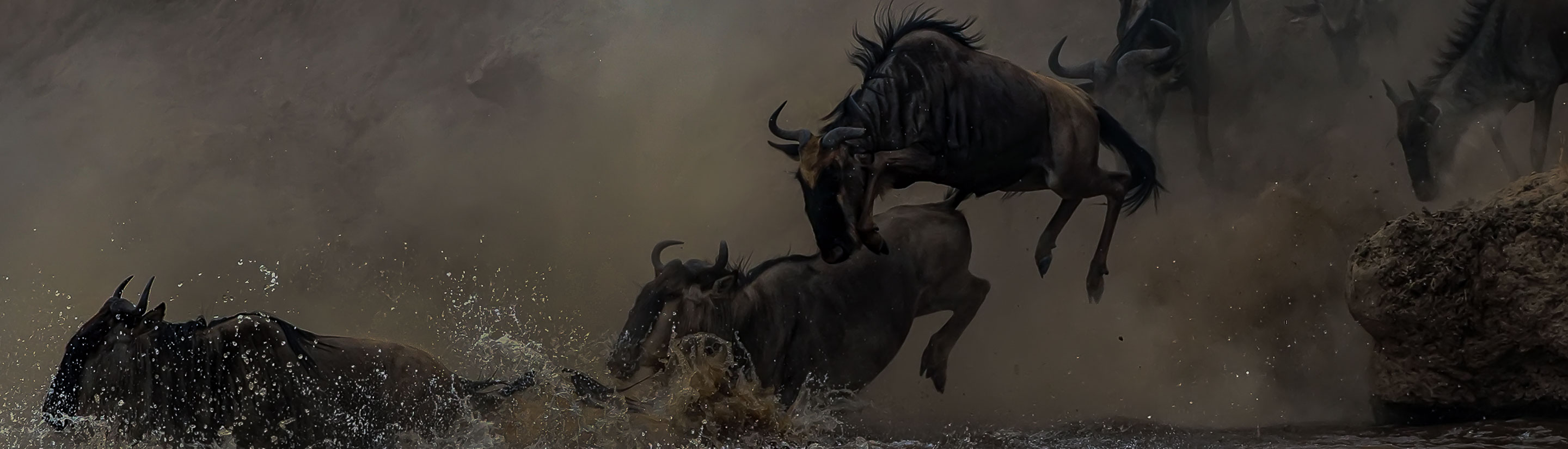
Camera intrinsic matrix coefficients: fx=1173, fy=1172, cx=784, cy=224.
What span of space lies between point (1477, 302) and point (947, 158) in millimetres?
1813

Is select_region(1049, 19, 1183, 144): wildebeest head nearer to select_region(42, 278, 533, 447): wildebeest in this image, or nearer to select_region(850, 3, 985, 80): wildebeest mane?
select_region(850, 3, 985, 80): wildebeest mane

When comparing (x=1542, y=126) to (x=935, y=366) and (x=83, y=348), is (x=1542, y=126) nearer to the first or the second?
(x=935, y=366)

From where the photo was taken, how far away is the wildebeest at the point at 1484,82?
4426mm

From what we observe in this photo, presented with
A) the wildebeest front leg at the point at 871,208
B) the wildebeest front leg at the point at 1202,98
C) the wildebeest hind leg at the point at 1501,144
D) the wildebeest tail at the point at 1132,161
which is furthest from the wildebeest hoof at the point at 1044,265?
the wildebeest hind leg at the point at 1501,144

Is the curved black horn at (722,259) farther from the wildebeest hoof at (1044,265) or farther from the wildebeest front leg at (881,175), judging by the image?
the wildebeest hoof at (1044,265)

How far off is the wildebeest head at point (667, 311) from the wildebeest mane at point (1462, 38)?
2870mm

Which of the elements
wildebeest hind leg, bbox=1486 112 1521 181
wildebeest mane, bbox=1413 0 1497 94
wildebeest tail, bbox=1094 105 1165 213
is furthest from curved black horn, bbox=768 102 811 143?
wildebeest hind leg, bbox=1486 112 1521 181

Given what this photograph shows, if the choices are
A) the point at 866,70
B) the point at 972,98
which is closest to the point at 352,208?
the point at 866,70

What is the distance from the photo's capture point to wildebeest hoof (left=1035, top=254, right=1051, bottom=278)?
4.82m

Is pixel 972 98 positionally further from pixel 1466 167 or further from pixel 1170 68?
pixel 1466 167

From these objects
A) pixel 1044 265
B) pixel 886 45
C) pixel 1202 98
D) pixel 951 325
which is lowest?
pixel 951 325

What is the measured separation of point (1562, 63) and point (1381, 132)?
650 mm

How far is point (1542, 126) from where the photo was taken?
445cm

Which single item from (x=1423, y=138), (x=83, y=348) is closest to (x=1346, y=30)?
(x=1423, y=138)
